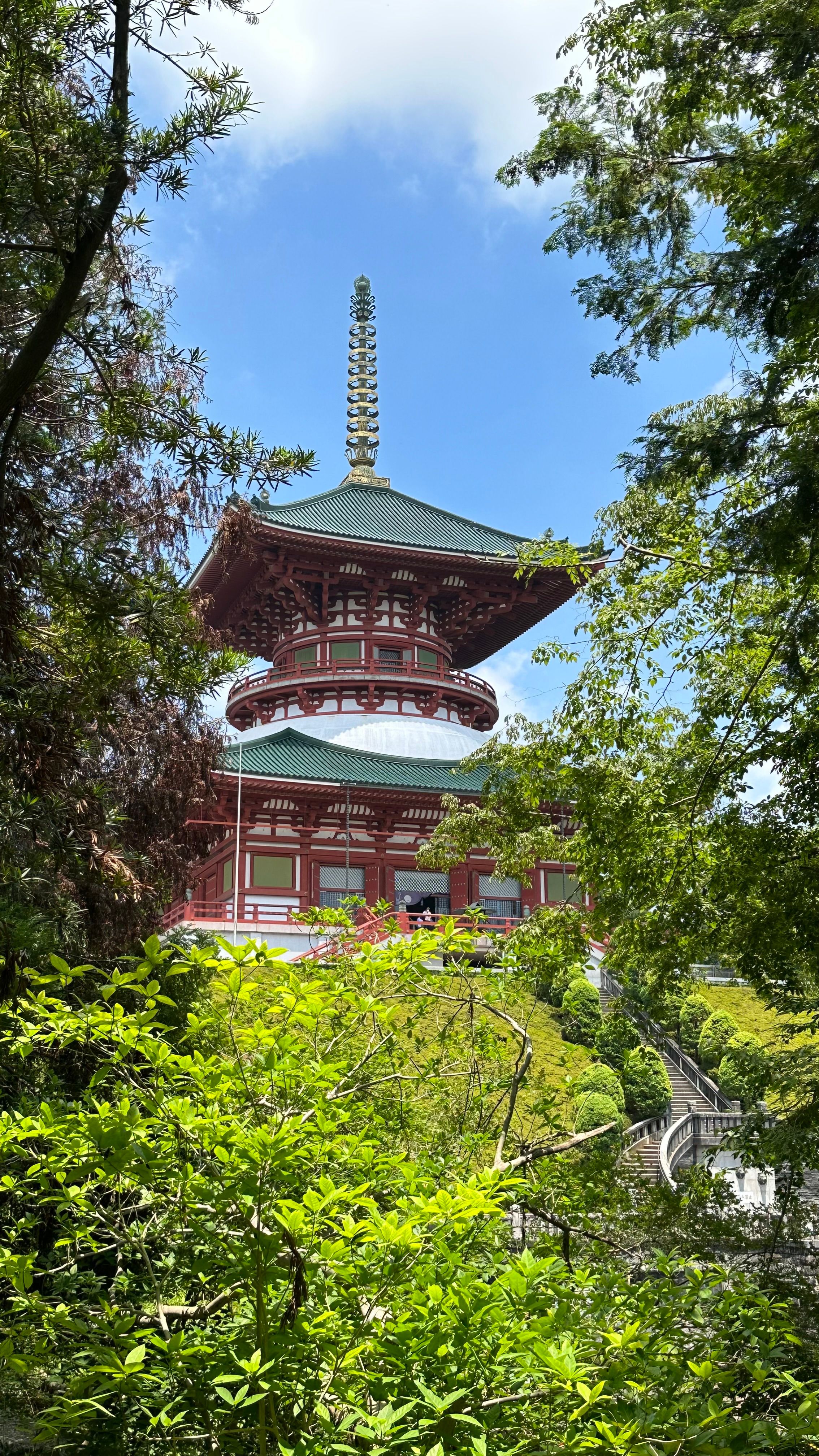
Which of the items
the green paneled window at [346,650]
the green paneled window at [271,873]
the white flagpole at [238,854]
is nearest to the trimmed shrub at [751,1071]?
the white flagpole at [238,854]

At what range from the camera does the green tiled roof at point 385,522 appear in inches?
1187

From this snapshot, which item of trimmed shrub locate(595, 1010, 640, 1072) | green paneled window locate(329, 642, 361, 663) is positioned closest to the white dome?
green paneled window locate(329, 642, 361, 663)

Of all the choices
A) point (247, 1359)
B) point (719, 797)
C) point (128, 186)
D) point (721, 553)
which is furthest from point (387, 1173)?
point (721, 553)

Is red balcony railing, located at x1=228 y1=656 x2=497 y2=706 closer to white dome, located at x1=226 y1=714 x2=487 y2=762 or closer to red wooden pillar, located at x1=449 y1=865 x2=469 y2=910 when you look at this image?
white dome, located at x1=226 y1=714 x2=487 y2=762

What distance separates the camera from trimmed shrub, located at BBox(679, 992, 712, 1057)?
2527 cm

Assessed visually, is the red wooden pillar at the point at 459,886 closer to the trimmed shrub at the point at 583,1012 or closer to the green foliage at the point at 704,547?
the trimmed shrub at the point at 583,1012

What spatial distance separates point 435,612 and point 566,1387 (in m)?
30.6

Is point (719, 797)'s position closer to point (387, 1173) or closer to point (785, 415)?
point (785, 415)

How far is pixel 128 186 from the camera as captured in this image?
4730mm

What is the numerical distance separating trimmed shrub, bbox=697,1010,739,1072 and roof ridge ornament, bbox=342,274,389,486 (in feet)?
60.3

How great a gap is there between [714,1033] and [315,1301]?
825 inches

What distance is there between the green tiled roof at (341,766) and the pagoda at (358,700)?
6cm

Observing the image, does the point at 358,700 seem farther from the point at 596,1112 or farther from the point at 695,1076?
the point at 596,1112

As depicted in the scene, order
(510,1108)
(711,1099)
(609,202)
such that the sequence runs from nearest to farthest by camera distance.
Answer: (510,1108) → (609,202) → (711,1099)
